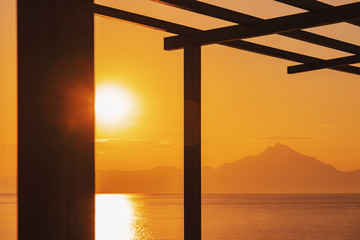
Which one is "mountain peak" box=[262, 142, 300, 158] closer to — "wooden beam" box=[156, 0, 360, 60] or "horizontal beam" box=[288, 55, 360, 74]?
"horizontal beam" box=[288, 55, 360, 74]

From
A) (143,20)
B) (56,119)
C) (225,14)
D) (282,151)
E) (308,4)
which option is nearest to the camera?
(56,119)

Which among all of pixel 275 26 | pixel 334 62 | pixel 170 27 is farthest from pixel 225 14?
pixel 334 62

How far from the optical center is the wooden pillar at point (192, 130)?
543 centimetres

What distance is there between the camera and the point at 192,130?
18.0 ft

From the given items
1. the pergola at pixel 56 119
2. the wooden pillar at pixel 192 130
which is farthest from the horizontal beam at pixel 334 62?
the pergola at pixel 56 119

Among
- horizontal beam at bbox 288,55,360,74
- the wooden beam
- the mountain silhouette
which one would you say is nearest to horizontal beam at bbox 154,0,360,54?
the wooden beam

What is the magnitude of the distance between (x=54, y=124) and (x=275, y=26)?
10.6 feet

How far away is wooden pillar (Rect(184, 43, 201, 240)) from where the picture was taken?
5.43m

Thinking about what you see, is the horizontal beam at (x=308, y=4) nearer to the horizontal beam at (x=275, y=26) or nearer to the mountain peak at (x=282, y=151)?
the horizontal beam at (x=275, y=26)

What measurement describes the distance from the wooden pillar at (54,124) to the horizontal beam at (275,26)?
9.79ft

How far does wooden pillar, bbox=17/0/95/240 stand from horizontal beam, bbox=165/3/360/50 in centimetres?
298

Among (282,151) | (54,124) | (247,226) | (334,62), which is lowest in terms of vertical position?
(247,226)

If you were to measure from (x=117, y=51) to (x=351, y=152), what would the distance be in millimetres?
27125

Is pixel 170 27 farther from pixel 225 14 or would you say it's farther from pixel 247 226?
pixel 247 226
